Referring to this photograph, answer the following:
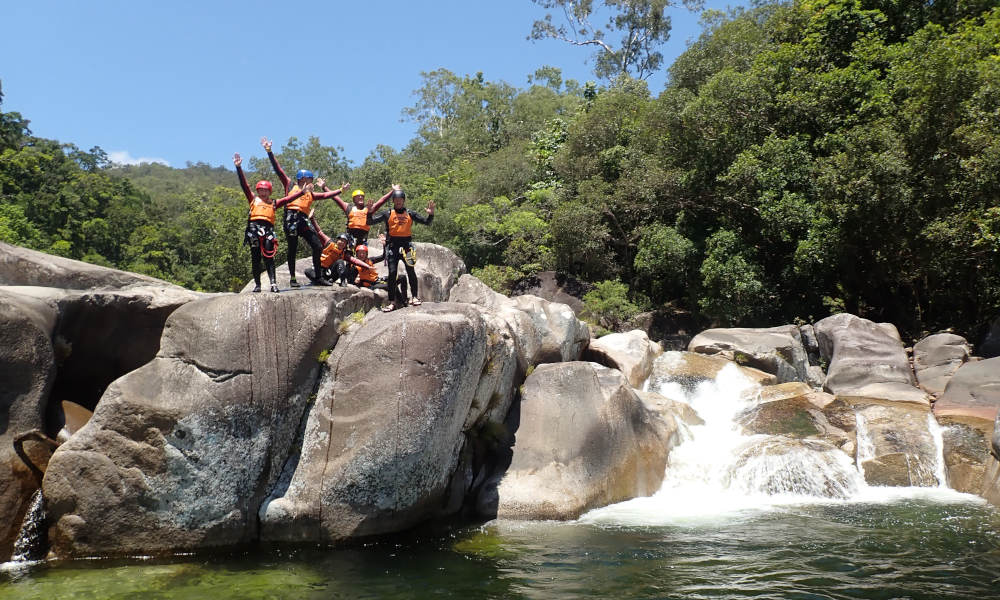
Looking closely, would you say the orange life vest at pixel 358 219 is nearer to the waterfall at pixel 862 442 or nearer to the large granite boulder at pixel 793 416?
the large granite boulder at pixel 793 416

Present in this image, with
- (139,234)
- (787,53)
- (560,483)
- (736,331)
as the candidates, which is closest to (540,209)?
(787,53)

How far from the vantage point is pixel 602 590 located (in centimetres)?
674

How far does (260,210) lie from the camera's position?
1004 centimetres

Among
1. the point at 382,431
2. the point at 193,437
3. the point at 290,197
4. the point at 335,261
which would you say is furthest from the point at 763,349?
the point at 193,437

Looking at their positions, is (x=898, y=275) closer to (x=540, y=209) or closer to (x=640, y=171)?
(x=640, y=171)

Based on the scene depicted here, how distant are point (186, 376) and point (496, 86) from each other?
121ft

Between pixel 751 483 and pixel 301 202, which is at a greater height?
pixel 301 202

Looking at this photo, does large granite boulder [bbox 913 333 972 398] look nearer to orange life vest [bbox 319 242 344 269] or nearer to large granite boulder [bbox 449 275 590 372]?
large granite boulder [bbox 449 275 590 372]

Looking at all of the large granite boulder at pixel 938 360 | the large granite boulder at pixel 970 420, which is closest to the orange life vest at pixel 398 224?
the large granite boulder at pixel 970 420

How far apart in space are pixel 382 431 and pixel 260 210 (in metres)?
3.82

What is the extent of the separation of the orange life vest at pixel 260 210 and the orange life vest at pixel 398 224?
183 cm

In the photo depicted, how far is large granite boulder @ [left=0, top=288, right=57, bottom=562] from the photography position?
25.9 ft

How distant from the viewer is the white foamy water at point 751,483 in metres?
10.0

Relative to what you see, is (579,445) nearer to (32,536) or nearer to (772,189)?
(32,536)
